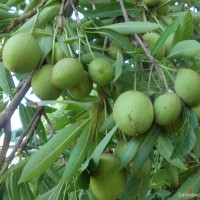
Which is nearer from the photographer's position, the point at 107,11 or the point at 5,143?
the point at 5,143

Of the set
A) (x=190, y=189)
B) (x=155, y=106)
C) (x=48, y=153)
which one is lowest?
(x=190, y=189)

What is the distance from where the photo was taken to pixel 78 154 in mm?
1382

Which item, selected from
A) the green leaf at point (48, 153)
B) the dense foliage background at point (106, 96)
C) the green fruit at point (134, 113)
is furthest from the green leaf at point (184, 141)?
the green leaf at point (48, 153)

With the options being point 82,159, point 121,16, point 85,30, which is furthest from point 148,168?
point 121,16

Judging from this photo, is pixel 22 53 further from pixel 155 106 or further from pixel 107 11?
pixel 107 11

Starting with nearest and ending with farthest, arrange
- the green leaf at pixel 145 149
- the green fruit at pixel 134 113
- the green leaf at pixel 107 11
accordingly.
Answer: the green fruit at pixel 134 113, the green leaf at pixel 145 149, the green leaf at pixel 107 11

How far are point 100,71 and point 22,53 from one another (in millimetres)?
Result: 249

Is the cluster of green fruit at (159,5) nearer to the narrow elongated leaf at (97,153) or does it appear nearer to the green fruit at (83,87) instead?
the green fruit at (83,87)

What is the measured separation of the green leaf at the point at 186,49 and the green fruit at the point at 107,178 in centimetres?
41

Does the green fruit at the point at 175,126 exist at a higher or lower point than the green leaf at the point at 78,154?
higher

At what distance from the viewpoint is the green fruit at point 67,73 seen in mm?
1267

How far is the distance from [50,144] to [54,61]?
28cm

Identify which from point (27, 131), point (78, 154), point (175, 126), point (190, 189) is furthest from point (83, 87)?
point (190, 189)

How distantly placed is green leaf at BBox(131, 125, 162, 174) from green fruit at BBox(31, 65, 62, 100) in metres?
0.34
